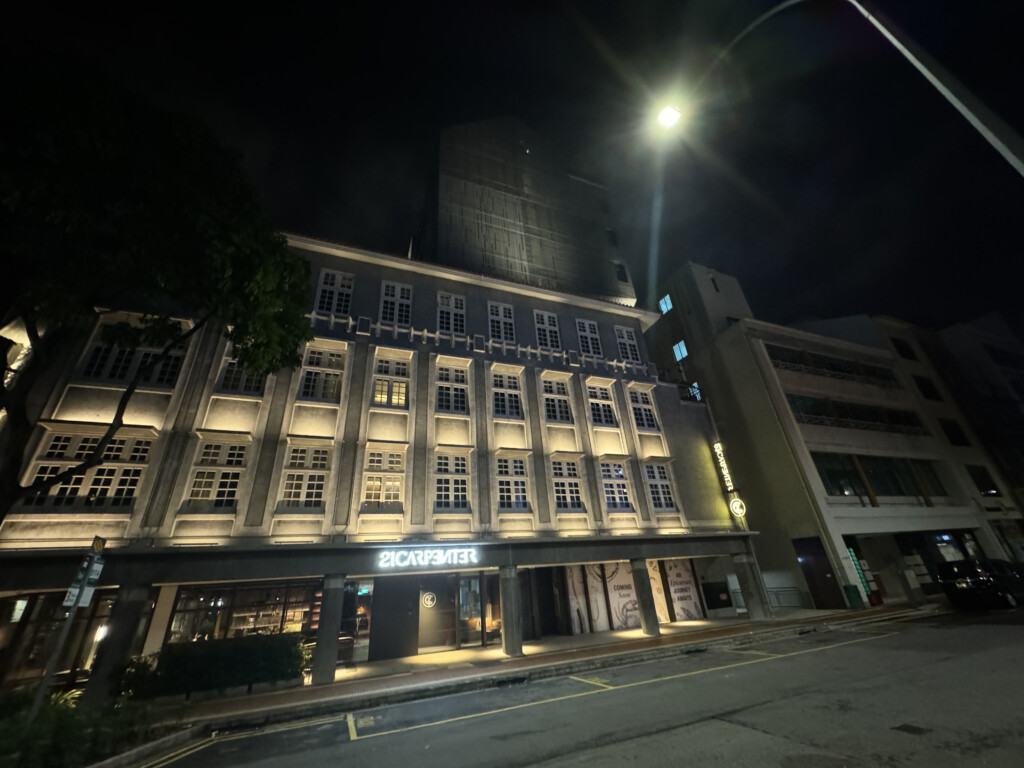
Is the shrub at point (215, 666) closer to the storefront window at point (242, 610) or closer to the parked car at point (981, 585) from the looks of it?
the storefront window at point (242, 610)

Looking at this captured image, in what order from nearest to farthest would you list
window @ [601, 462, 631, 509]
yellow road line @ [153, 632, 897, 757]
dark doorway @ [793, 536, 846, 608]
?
1. yellow road line @ [153, 632, 897, 757]
2. window @ [601, 462, 631, 509]
3. dark doorway @ [793, 536, 846, 608]

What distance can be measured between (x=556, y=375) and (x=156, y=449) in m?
17.7

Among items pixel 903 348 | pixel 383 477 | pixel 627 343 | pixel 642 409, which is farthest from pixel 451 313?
pixel 903 348

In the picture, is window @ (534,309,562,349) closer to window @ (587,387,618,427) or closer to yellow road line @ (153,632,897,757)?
window @ (587,387,618,427)

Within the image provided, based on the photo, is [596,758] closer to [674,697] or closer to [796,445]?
[674,697]

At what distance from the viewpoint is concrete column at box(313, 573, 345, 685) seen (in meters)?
13.2

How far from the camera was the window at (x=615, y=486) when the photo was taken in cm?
2089

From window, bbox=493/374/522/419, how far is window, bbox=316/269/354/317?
8.43m

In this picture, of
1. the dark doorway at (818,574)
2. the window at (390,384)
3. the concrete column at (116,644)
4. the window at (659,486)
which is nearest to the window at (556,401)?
the window at (659,486)

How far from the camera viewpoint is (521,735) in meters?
7.25

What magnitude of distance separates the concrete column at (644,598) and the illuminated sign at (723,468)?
25.5ft

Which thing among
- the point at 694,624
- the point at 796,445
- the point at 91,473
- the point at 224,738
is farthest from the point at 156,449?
the point at 796,445

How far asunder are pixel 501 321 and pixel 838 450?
2294cm

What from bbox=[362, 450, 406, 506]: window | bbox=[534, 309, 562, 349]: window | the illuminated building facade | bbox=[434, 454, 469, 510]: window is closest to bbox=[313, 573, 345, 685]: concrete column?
the illuminated building facade
